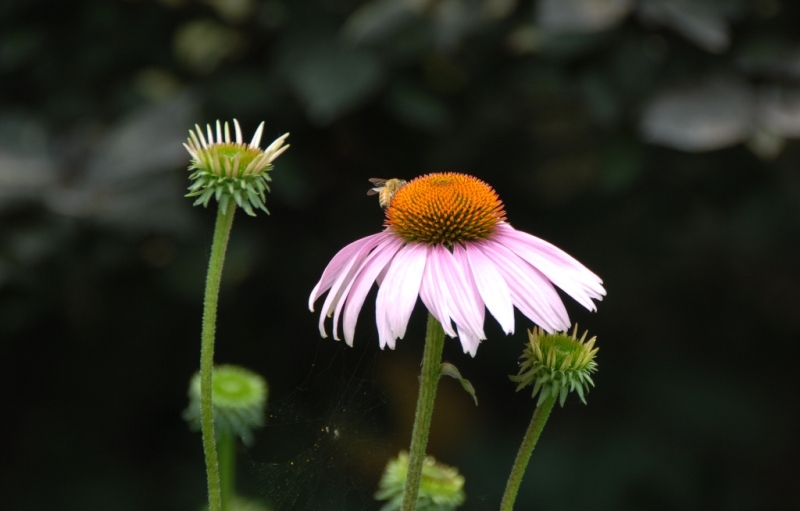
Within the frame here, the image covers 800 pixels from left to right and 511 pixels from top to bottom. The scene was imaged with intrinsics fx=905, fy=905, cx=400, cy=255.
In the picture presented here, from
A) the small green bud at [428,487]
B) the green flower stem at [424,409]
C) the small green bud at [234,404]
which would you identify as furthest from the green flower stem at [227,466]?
the green flower stem at [424,409]

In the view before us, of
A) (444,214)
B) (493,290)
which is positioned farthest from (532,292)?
(444,214)

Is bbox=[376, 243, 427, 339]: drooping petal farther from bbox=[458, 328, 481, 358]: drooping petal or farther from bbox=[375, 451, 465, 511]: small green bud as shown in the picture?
bbox=[375, 451, 465, 511]: small green bud

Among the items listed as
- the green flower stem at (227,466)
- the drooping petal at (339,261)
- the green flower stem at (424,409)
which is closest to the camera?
the green flower stem at (424,409)

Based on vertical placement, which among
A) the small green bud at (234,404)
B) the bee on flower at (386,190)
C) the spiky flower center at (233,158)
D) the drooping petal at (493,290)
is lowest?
the small green bud at (234,404)

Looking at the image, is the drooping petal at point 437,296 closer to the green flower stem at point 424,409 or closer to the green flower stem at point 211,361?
the green flower stem at point 424,409

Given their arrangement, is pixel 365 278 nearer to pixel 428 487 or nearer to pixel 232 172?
pixel 232 172

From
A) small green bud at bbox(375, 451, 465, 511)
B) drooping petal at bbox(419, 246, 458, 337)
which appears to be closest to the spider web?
small green bud at bbox(375, 451, 465, 511)
